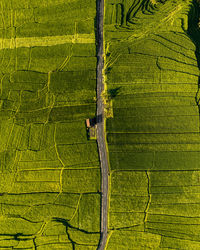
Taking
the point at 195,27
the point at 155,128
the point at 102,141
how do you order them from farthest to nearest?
1. the point at 195,27
2. the point at 102,141
3. the point at 155,128

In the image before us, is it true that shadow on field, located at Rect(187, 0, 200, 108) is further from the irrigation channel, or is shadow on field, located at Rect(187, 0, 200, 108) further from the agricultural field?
the irrigation channel

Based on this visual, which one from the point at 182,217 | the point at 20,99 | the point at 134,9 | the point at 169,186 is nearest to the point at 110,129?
the point at 169,186

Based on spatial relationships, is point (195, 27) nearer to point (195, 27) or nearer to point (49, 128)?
point (195, 27)

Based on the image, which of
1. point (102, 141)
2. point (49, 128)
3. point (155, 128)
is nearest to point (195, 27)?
point (155, 128)

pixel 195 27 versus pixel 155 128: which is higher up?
pixel 195 27

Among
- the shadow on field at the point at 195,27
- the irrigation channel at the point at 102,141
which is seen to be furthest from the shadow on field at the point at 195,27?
the irrigation channel at the point at 102,141

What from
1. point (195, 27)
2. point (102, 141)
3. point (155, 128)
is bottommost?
point (102, 141)
